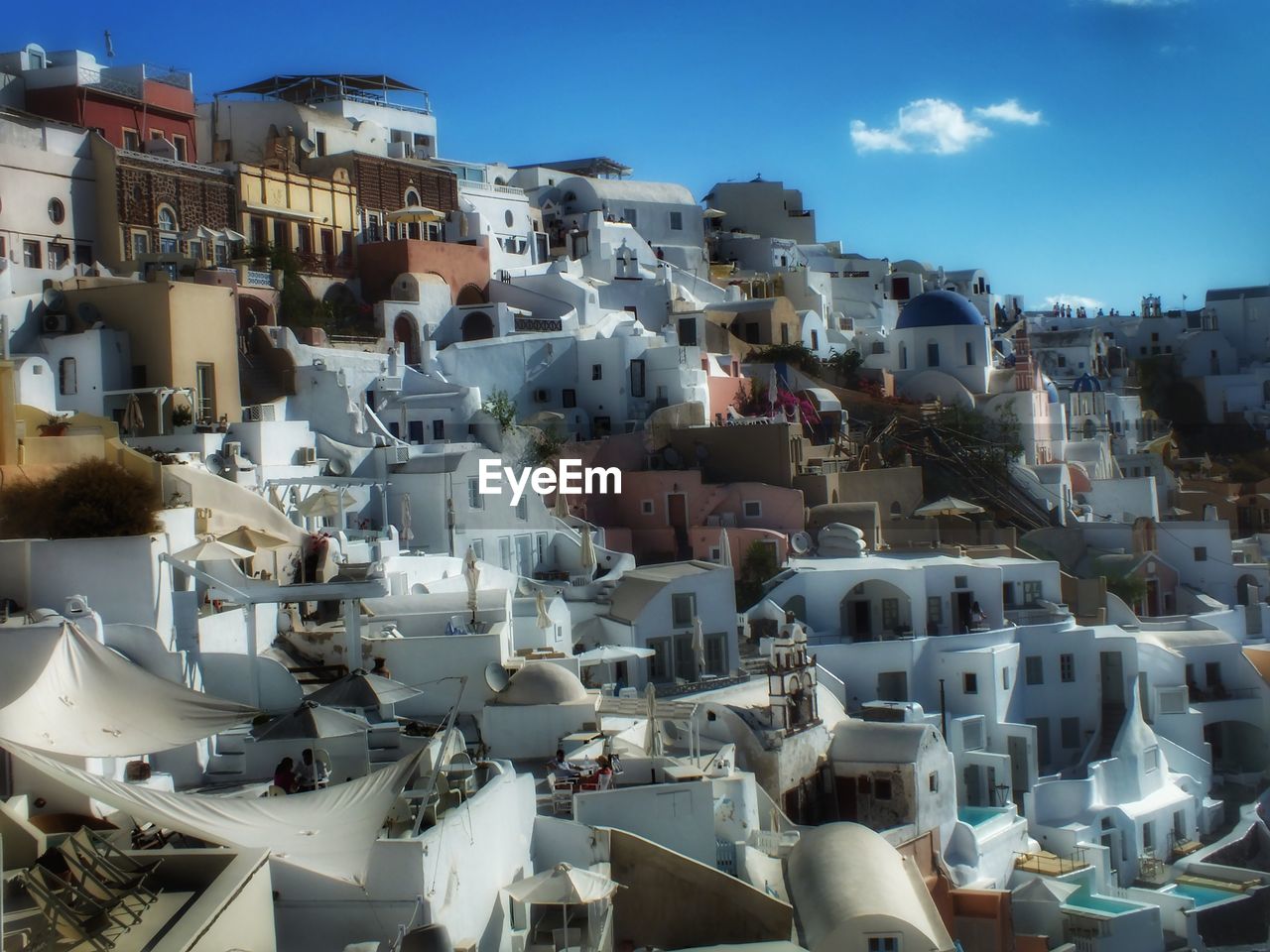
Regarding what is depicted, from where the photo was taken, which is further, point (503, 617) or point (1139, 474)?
point (1139, 474)

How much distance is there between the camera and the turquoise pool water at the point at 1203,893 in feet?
81.9

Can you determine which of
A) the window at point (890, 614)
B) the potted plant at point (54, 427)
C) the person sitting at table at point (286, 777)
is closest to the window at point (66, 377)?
the potted plant at point (54, 427)

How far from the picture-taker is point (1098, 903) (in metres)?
23.0

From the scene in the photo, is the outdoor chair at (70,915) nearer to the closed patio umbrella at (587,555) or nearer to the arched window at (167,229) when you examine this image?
the closed patio umbrella at (587,555)

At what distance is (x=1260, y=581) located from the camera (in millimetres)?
35531

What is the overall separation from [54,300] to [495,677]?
13.3m

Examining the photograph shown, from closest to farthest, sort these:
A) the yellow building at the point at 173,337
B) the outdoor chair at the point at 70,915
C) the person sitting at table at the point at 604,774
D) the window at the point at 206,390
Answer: the outdoor chair at the point at 70,915 → the person sitting at table at the point at 604,774 → the yellow building at the point at 173,337 → the window at the point at 206,390

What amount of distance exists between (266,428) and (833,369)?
19914 millimetres

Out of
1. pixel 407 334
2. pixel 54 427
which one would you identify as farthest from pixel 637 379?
pixel 54 427

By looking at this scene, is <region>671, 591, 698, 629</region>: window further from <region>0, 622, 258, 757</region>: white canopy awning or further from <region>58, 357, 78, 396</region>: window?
<region>0, 622, 258, 757</region>: white canopy awning

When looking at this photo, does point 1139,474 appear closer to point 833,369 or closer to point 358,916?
point 833,369

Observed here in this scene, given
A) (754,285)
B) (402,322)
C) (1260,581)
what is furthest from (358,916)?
(754,285)

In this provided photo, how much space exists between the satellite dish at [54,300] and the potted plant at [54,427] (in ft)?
16.8

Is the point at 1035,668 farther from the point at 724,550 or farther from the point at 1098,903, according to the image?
the point at 1098,903
